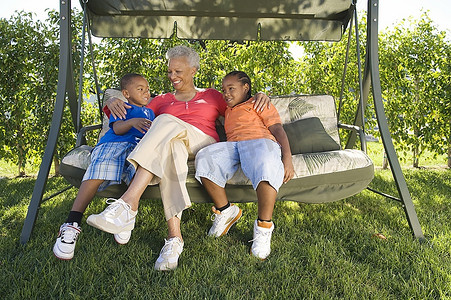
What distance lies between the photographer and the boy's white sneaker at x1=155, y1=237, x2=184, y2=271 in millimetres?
1960

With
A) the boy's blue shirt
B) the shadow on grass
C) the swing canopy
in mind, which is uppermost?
Result: the swing canopy

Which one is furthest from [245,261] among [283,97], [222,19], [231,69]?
[231,69]

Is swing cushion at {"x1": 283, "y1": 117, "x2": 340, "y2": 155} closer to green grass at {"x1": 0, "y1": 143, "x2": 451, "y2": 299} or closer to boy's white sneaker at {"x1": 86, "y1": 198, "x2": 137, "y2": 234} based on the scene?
green grass at {"x1": 0, "y1": 143, "x2": 451, "y2": 299}

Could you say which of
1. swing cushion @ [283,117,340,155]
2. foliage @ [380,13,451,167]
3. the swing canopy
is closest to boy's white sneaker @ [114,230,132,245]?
swing cushion @ [283,117,340,155]

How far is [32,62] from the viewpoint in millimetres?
3994

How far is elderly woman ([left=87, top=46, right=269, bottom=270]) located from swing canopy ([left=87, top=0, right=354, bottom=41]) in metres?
0.68

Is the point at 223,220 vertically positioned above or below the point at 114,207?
below

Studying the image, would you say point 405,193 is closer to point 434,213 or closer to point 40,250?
point 434,213

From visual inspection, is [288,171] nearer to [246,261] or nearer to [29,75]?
[246,261]

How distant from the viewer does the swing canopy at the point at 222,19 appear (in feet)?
9.98

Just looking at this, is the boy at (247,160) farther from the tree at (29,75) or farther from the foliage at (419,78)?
the foliage at (419,78)

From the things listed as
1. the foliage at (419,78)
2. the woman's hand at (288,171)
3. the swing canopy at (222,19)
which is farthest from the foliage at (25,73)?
the foliage at (419,78)

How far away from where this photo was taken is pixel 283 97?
330 cm

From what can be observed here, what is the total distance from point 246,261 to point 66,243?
3.01 ft
